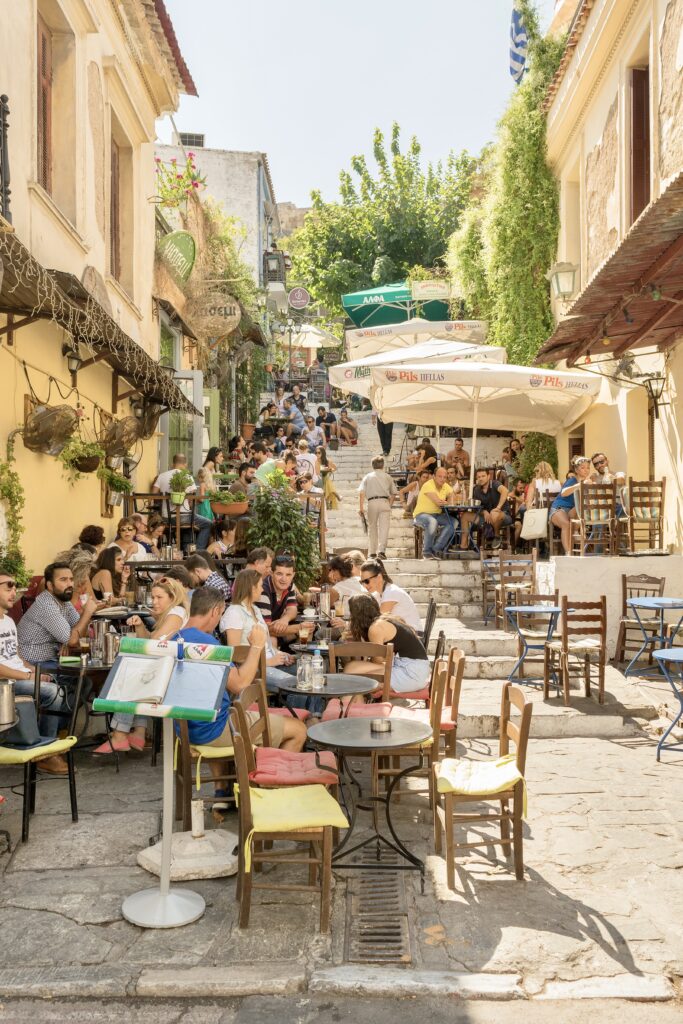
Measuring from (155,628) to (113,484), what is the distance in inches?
198

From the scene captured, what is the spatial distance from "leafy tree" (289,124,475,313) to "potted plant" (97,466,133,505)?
2576 cm

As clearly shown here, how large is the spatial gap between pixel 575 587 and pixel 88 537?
5.53 m

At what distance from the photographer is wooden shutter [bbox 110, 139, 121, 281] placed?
43.7 ft

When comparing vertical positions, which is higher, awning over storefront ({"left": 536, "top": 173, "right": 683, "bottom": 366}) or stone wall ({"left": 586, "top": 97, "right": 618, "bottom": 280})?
stone wall ({"left": 586, "top": 97, "right": 618, "bottom": 280})

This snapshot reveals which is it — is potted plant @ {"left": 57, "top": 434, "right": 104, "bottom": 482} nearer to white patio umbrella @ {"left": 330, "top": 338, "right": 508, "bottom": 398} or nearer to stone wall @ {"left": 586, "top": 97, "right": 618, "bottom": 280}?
white patio umbrella @ {"left": 330, "top": 338, "right": 508, "bottom": 398}

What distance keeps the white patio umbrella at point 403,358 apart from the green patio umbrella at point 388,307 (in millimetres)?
9930

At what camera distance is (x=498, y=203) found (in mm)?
18406

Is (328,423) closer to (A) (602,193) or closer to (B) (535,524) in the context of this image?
(A) (602,193)

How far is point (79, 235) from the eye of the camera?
10508 millimetres

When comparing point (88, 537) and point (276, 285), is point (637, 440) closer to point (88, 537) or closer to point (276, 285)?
point (88, 537)

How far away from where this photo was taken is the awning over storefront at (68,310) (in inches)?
258

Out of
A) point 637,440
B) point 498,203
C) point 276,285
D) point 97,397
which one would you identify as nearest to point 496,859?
point 97,397

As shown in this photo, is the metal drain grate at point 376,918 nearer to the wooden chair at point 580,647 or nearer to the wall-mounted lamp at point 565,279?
the wooden chair at point 580,647

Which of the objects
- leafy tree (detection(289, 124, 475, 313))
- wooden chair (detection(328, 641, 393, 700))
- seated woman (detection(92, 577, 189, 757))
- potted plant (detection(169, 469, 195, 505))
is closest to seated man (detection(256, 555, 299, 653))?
seated woman (detection(92, 577, 189, 757))
